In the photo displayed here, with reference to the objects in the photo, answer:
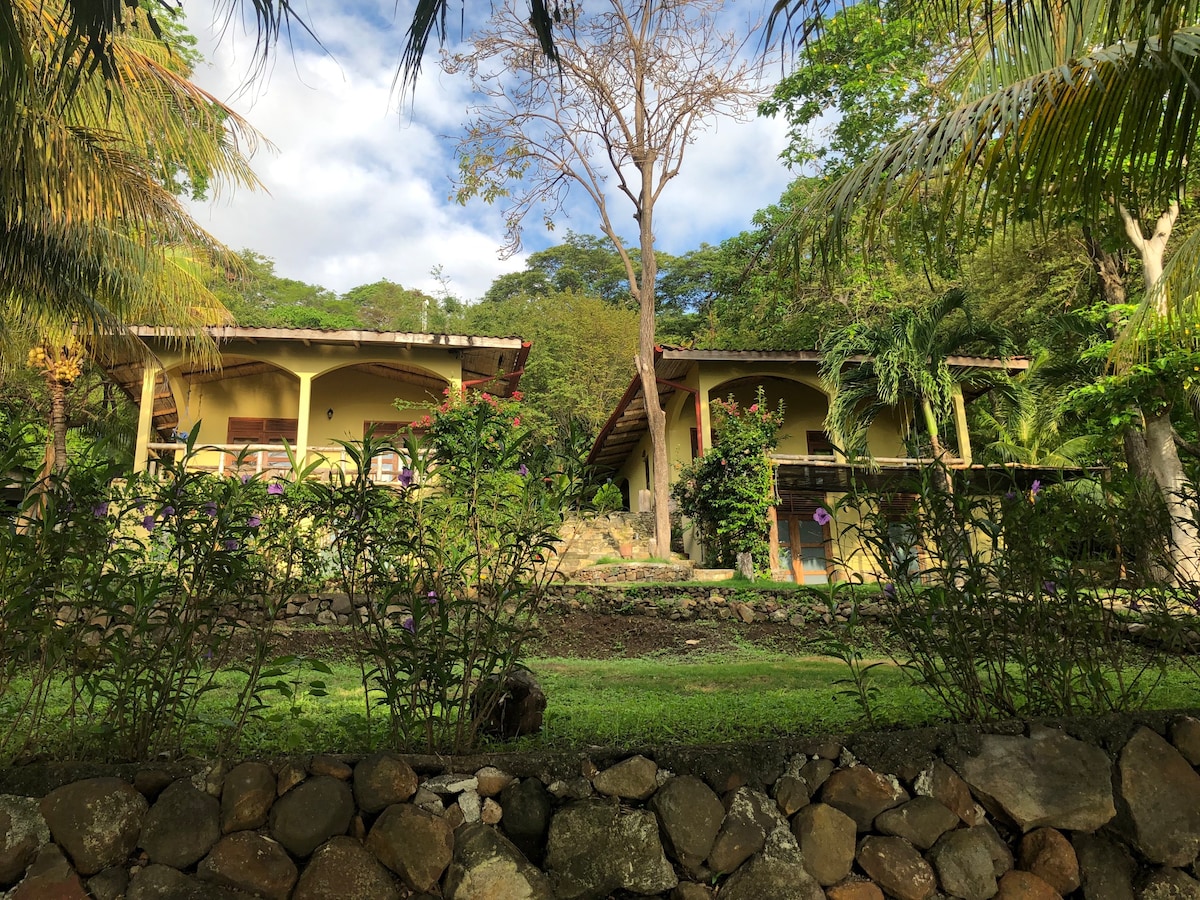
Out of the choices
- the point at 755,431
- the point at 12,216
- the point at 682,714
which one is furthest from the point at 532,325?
the point at 682,714

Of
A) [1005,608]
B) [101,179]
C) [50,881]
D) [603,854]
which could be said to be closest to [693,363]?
[101,179]

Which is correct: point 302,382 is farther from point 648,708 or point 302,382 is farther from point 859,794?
point 859,794

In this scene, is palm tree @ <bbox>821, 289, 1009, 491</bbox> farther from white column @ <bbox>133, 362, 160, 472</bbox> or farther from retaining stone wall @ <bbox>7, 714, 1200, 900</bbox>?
white column @ <bbox>133, 362, 160, 472</bbox>

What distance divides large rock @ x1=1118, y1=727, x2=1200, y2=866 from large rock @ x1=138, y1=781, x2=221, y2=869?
313cm

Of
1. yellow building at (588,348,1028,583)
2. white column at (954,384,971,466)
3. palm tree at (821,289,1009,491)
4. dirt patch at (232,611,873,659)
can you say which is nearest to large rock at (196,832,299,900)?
dirt patch at (232,611,873,659)

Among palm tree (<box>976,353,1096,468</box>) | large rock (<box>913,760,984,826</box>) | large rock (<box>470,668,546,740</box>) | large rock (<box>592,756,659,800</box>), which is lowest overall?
large rock (<box>913,760,984,826</box>)

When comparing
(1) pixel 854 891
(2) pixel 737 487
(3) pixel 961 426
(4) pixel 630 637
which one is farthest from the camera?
(3) pixel 961 426

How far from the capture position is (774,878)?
262cm

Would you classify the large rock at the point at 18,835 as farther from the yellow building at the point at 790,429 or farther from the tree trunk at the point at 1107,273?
the tree trunk at the point at 1107,273

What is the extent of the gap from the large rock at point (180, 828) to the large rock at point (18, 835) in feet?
0.97

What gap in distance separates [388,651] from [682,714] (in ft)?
5.08

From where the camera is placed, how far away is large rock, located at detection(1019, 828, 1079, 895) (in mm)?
2771

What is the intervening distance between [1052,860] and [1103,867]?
0.23 m

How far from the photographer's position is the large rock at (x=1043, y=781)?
9.29 ft
